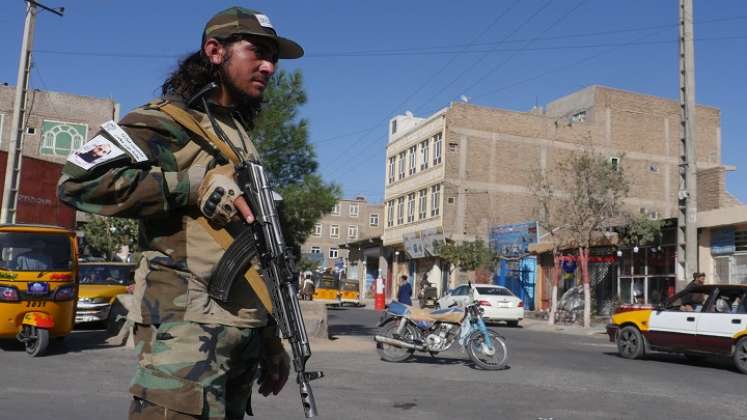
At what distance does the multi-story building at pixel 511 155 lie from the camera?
41812mm

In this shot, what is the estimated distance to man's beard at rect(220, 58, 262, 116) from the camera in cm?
243

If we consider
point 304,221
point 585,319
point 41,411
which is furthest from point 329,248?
point 41,411

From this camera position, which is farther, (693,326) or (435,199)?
(435,199)

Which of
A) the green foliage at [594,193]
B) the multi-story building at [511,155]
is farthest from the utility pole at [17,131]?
the multi-story building at [511,155]

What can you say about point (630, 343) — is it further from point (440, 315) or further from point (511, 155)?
point (511, 155)

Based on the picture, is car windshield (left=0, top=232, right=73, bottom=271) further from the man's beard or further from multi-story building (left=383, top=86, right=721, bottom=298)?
multi-story building (left=383, top=86, right=721, bottom=298)

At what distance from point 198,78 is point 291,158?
1303cm

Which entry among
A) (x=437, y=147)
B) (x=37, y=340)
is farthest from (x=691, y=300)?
(x=437, y=147)

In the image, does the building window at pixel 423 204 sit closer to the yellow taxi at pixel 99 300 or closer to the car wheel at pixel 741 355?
the yellow taxi at pixel 99 300

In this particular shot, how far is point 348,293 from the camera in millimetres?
40125

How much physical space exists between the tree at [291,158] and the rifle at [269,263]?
1230 cm

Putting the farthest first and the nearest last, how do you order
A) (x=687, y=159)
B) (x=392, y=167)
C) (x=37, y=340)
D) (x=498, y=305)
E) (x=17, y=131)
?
(x=392, y=167), (x=498, y=305), (x=687, y=159), (x=17, y=131), (x=37, y=340)

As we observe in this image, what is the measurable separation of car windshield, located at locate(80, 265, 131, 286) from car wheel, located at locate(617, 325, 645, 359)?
10875mm

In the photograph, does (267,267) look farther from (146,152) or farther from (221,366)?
(146,152)
